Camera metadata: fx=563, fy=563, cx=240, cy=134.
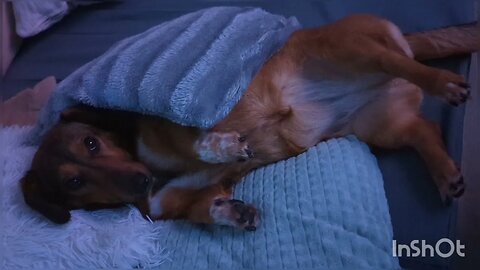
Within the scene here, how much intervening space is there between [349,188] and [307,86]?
0.26 metres

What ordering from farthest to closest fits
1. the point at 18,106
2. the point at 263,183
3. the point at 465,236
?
the point at 18,106
the point at 263,183
the point at 465,236

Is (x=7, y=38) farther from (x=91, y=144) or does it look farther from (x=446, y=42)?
(x=446, y=42)

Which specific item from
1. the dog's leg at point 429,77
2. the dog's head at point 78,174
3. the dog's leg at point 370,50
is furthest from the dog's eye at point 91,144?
the dog's leg at point 429,77

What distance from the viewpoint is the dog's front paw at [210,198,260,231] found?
102 centimetres

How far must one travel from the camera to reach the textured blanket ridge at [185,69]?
3.43ft

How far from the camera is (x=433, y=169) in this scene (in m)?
1.06

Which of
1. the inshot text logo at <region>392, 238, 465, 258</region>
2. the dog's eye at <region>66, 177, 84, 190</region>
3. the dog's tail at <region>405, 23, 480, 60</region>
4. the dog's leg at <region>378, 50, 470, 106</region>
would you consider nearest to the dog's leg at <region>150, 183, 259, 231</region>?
the dog's eye at <region>66, 177, 84, 190</region>

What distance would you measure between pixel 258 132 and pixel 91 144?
339 mm

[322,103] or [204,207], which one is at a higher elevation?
[322,103]

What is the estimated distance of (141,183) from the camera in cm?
107

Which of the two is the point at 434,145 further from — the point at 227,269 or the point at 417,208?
the point at 227,269

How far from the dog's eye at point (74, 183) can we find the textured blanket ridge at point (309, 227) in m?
0.20

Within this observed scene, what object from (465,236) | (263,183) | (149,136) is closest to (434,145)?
(465,236)

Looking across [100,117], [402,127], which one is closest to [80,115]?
[100,117]
